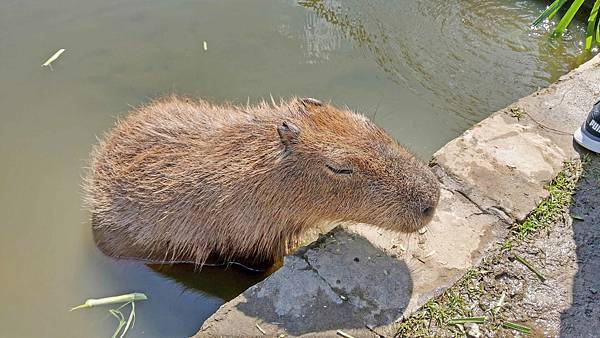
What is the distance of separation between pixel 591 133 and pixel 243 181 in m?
2.02

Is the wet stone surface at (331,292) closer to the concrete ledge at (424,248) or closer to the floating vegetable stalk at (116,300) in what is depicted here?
the concrete ledge at (424,248)

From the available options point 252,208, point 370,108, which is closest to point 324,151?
point 252,208

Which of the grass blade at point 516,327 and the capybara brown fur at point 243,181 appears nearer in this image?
Result: the grass blade at point 516,327

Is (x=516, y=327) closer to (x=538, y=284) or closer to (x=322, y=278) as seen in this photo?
(x=538, y=284)

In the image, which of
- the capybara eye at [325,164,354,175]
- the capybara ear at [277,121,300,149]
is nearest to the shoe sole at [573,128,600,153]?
the capybara eye at [325,164,354,175]

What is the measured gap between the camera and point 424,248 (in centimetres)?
302

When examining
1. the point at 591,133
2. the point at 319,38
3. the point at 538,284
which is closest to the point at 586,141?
the point at 591,133

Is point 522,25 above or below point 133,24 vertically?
below

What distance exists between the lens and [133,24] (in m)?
5.37

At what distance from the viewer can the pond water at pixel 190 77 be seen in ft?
11.8

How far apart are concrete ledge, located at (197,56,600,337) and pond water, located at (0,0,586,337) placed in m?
0.73

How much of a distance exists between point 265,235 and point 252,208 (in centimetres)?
19

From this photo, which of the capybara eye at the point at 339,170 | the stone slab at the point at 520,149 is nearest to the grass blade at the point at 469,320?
the stone slab at the point at 520,149

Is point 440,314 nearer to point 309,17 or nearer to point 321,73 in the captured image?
point 321,73
